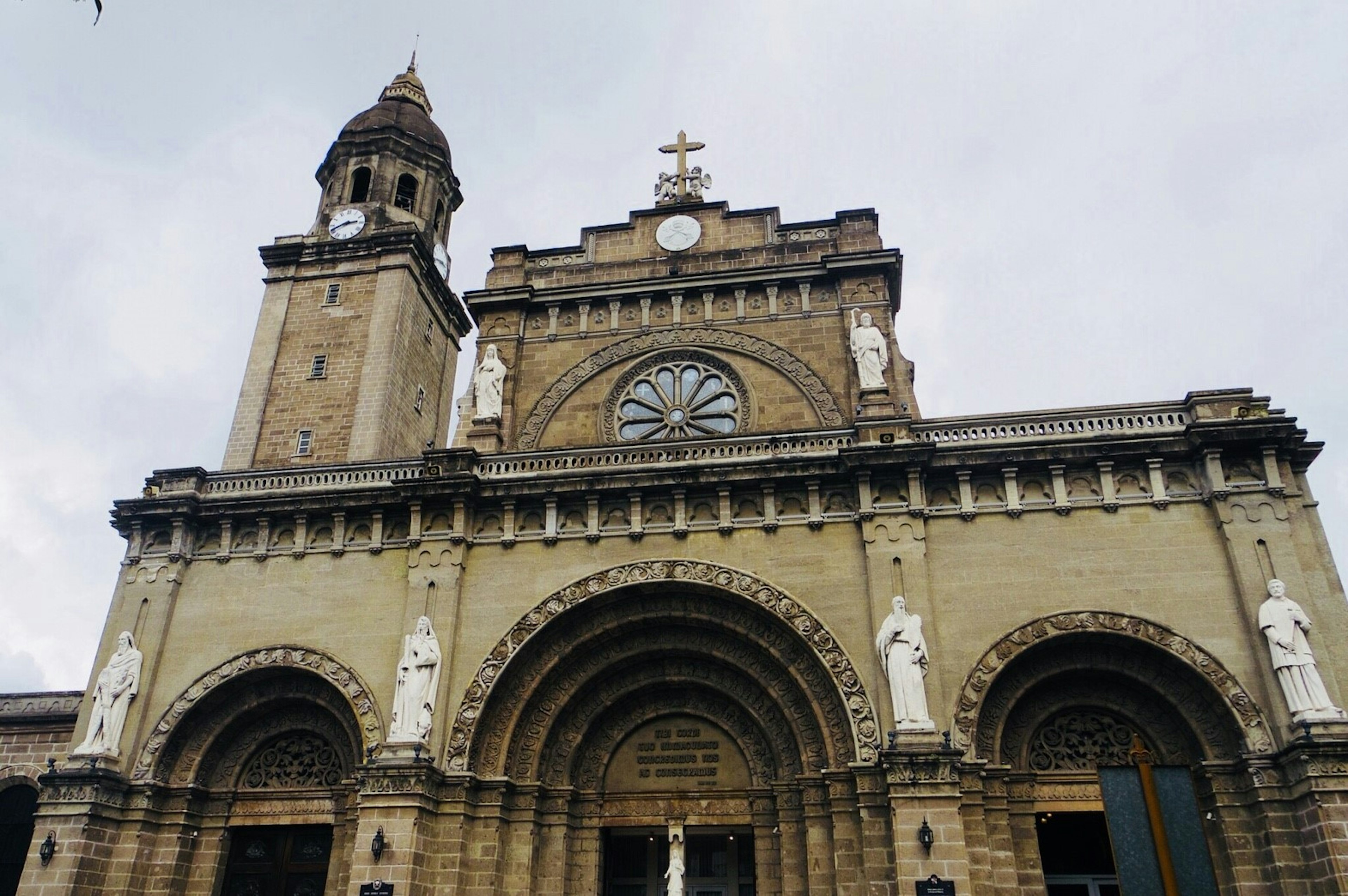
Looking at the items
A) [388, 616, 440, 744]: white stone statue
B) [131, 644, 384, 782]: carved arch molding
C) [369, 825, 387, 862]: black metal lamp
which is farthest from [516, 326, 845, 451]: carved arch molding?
[369, 825, 387, 862]: black metal lamp

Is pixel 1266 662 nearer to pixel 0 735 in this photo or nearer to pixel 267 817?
pixel 267 817

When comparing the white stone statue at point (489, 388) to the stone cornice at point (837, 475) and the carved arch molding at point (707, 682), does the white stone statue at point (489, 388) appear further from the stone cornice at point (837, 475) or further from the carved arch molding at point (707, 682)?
the carved arch molding at point (707, 682)

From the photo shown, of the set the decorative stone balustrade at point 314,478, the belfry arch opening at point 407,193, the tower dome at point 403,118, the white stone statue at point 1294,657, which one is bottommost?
the white stone statue at point 1294,657

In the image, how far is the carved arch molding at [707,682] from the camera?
19484mm

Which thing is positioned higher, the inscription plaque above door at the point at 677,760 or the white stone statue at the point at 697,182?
the white stone statue at the point at 697,182

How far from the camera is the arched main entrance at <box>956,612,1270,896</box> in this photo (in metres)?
18.3

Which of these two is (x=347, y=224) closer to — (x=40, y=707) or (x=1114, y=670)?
A: (x=40, y=707)

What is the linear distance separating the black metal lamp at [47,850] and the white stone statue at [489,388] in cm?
1297

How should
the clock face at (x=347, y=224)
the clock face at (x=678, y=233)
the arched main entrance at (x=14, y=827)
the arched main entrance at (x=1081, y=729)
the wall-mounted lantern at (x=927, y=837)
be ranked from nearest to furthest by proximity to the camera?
the wall-mounted lantern at (x=927, y=837) → the arched main entrance at (x=1081, y=729) → the arched main entrance at (x=14, y=827) → the clock face at (x=678, y=233) → the clock face at (x=347, y=224)

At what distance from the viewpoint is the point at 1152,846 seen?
5727 millimetres

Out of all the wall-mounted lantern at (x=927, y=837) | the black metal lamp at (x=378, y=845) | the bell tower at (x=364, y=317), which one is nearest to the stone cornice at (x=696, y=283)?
the bell tower at (x=364, y=317)

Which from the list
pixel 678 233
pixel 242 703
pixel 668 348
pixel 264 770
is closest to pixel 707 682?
pixel 668 348

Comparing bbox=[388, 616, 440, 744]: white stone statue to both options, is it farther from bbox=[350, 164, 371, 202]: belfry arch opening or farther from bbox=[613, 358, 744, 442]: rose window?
bbox=[350, 164, 371, 202]: belfry arch opening

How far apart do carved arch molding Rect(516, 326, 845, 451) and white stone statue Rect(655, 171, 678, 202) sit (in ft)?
16.9
